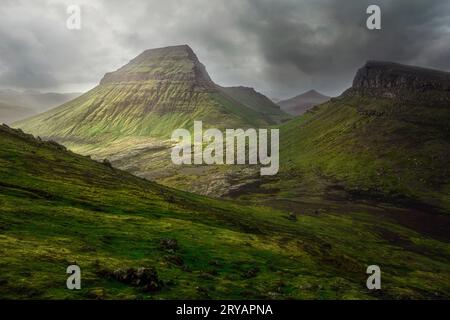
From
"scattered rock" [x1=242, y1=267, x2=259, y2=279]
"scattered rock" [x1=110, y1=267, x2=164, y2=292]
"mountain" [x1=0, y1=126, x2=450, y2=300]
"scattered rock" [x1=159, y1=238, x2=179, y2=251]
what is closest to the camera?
"scattered rock" [x1=110, y1=267, x2=164, y2=292]

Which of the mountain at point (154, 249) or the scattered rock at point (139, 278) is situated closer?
the scattered rock at point (139, 278)

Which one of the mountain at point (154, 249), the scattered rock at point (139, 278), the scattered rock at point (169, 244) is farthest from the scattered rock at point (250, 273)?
the scattered rock at point (139, 278)

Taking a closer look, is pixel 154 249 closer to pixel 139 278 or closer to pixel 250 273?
pixel 250 273

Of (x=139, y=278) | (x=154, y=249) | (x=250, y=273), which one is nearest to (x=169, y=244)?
(x=154, y=249)

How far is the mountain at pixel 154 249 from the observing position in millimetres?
44656

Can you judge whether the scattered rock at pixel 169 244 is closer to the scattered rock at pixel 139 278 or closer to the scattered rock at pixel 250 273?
the scattered rock at pixel 250 273

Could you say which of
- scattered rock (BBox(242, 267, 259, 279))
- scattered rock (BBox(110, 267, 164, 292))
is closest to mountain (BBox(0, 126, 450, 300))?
scattered rock (BBox(110, 267, 164, 292))

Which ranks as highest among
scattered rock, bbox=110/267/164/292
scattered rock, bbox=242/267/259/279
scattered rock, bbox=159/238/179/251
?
scattered rock, bbox=159/238/179/251

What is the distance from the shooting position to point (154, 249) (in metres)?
64.3

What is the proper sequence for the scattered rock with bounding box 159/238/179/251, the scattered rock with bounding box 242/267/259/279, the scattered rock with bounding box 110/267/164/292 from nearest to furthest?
the scattered rock with bounding box 110/267/164/292 < the scattered rock with bounding box 242/267/259/279 < the scattered rock with bounding box 159/238/179/251

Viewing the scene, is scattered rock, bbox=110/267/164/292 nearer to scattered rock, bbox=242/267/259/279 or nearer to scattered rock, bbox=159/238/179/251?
scattered rock, bbox=242/267/259/279

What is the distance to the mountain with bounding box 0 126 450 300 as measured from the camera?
44656 mm

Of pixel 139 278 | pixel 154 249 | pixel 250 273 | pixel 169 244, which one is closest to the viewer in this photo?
pixel 139 278
